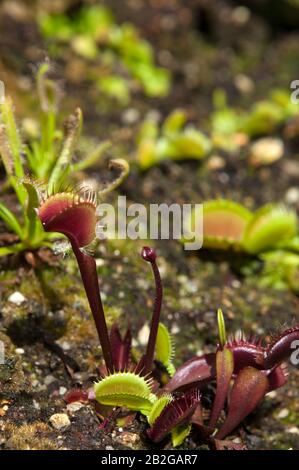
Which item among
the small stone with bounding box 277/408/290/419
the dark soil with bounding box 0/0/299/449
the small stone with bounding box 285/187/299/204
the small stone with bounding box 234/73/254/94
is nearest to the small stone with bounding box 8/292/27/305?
the dark soil with bounding box 0/0/299/449

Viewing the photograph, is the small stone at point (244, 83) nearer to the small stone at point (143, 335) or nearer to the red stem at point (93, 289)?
the small stone at point (143, 335)

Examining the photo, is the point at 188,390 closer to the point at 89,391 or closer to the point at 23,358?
the point at 89,391

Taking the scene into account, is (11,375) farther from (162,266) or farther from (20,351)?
(162,266)

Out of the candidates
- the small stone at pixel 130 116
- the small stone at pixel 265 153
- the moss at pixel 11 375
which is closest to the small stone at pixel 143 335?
the moss at pixel 11 375

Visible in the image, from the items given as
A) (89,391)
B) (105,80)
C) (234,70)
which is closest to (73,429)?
(89,391)

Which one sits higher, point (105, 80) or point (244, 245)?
point (105, 80)

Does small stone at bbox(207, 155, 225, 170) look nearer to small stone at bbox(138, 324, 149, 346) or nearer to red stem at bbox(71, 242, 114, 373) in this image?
small stone at bbox(138, 324, 149, 346)
